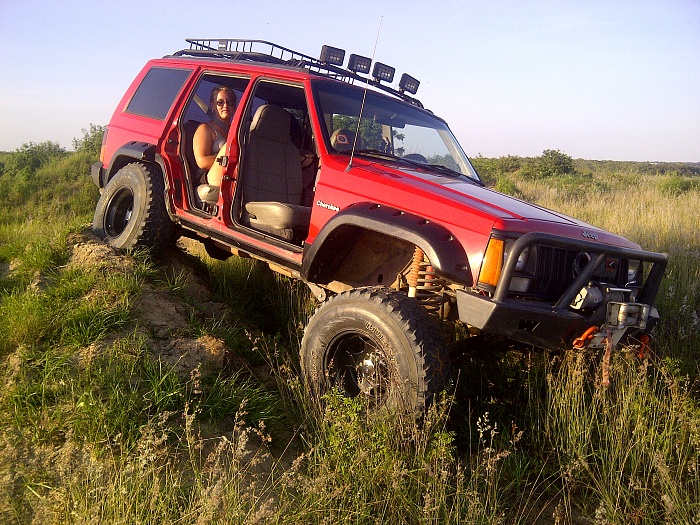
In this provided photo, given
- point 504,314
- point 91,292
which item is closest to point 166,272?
point 91,292

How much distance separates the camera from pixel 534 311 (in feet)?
8.96

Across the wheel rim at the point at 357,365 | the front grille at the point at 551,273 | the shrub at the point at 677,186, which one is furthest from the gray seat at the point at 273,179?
the shrub at the point at 677,186

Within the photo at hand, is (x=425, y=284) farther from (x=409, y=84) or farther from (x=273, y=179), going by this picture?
(x=409, y=84)

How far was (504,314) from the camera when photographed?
8.80 ft

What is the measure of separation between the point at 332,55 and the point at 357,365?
8.82ft

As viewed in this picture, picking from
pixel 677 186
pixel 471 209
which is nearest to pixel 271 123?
pixel 471 209

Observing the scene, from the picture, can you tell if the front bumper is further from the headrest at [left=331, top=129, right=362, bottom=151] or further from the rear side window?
the rear side window

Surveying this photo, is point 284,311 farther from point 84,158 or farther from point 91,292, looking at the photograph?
point 84,158

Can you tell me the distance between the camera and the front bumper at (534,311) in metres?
2.69

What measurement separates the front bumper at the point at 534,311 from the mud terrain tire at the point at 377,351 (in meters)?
0.26

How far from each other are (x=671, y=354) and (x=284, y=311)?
3.13m

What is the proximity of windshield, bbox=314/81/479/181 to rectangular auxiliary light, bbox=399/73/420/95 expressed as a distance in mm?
383

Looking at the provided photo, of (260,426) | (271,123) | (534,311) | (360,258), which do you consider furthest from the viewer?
(271,123)

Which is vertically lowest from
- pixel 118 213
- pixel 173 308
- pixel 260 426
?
pixel 260 426
